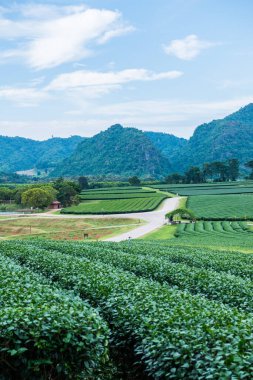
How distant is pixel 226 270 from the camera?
20453mm

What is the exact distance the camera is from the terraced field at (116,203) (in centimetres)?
10238

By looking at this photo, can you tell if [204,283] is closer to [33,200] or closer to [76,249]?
[76,249]

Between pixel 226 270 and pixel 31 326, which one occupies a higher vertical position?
pixel 31 326

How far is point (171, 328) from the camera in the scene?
8797 millimetres

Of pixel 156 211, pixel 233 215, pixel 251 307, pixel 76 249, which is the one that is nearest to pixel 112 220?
pixel 156 211

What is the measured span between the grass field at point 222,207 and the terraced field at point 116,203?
11147mm

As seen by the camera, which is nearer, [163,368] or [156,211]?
[163,368]

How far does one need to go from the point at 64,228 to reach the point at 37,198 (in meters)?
38.3

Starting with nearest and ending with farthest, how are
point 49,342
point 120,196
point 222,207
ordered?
point 49,342 → point 222,207 → point 120,196

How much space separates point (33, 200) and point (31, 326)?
353 ft

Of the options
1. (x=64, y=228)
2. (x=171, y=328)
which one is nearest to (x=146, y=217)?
(x=64, y=228)

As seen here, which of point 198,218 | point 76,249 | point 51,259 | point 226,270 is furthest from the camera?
point 198,218

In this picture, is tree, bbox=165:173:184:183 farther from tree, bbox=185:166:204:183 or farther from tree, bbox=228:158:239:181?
tree, bbox=228:158:239:181

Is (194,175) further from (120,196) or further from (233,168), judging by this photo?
(120,196)
